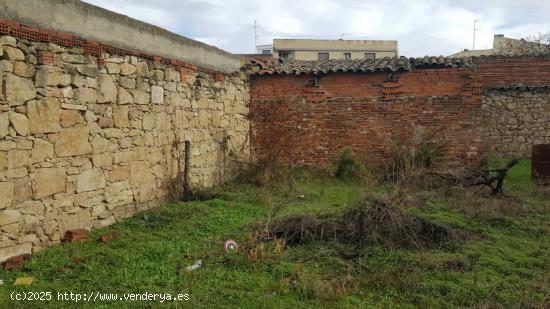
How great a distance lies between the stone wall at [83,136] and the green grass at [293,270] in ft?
1.44

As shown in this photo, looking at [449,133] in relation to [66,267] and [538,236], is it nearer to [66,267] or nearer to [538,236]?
[538,236]

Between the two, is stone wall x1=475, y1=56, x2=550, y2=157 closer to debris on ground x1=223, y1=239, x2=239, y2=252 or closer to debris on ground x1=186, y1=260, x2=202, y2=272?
debris on ground x1=223, y1=239, x2=239, y2=252

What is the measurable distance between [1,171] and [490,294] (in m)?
5.14

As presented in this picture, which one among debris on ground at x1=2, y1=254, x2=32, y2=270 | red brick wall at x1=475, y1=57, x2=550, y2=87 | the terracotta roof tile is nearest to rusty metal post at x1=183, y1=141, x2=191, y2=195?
the terracotta roof tile

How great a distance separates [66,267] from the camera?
16.9 ft

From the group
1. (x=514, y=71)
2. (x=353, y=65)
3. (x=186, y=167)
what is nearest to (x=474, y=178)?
(x=353, y=65)

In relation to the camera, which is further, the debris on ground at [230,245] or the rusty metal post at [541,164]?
the rusty metal post at [541,164]

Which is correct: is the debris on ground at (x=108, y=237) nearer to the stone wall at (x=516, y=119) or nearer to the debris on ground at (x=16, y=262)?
the debris on ground at (x=16, y=262)

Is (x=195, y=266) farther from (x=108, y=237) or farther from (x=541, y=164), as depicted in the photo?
(x=541, y=164)

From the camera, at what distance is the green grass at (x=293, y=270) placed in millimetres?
4367

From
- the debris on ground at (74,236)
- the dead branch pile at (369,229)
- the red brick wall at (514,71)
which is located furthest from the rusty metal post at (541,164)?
the debris on ground at (74,236)

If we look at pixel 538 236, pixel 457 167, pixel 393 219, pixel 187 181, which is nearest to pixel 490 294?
pixel 393 219

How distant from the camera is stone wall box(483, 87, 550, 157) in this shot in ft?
51.4

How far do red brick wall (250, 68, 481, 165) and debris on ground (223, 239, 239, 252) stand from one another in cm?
595
